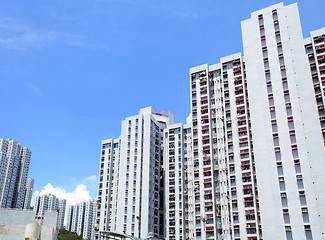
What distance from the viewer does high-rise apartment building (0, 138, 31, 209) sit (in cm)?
14125

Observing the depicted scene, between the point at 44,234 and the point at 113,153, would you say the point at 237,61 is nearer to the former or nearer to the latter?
the point at 113,153

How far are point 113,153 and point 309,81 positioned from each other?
62664 millimetres

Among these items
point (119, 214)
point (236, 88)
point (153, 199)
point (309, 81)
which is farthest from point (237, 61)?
point (119, 214)

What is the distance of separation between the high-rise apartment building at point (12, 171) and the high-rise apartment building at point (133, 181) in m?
61.3

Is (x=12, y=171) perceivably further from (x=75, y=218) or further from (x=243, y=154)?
(x=243, y=154)

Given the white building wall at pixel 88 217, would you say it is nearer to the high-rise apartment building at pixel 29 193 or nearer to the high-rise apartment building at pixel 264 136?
the high-rise apartment building at pixel 29 193

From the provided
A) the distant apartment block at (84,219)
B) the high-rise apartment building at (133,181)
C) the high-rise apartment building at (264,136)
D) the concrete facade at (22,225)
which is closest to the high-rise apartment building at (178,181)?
the high-rise apartment building at (133,181)

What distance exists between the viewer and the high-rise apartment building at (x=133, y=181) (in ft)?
288

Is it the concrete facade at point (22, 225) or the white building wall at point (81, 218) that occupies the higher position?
the white building wall at point (81, 218)

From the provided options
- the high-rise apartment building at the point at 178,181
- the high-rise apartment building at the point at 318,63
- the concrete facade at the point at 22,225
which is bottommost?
the concrete facade at the point at 22,225

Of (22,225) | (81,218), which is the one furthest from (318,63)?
(81,218)

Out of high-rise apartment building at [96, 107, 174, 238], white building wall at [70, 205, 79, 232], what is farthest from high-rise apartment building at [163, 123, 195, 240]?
white building wall at [70, 205, 79, 232]

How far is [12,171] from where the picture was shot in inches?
5763

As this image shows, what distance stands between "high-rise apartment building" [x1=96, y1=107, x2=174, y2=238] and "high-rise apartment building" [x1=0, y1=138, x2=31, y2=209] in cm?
6125
